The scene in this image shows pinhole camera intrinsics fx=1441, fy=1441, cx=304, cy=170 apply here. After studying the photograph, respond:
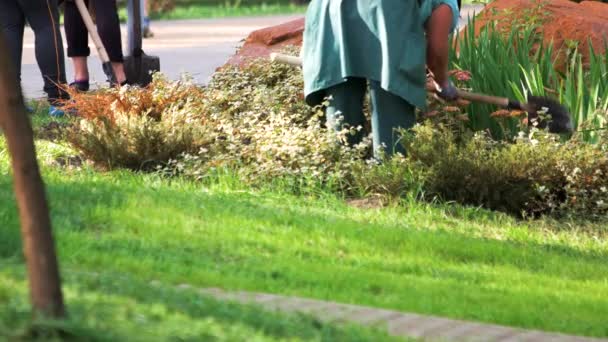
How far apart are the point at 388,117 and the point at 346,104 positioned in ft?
0.95

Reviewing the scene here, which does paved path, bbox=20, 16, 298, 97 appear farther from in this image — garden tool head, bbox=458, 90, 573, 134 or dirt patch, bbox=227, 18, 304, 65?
garden tool head, bbox=458, 90, 573, 134

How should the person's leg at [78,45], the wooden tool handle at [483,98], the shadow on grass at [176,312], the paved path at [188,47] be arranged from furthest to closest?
the paved path at [188,47], the person's leg at [78,45], the wooden tool handle at [483,98], the shadow on grass at [176,312]

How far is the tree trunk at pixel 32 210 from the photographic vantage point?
12.3 ft

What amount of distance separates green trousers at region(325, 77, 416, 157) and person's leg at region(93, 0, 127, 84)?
3.02 meters

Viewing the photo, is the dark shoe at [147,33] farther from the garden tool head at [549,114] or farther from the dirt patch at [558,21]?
the garden tool head at [549,114]

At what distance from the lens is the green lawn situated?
16.1 ft

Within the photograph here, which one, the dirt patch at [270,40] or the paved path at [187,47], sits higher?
the dirt patch at [270,40]

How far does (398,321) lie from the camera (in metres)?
4.62

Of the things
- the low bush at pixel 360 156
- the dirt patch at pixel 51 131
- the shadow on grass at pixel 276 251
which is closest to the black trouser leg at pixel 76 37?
the dirt patch at pixel 51 131

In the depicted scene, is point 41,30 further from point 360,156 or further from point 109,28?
point 360,156

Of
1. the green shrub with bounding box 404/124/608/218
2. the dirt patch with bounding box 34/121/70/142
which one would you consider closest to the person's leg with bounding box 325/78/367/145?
the green shrub with bounding box 404/124/608/218

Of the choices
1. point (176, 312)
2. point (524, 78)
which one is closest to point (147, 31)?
point (524, 78)

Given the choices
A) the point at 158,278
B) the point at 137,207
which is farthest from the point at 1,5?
the point at 158,278

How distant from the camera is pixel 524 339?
14.9ft
